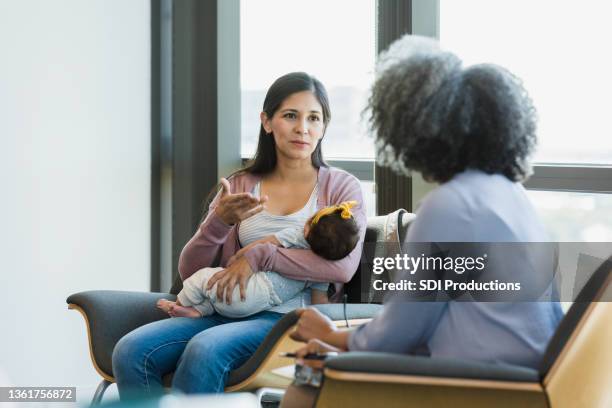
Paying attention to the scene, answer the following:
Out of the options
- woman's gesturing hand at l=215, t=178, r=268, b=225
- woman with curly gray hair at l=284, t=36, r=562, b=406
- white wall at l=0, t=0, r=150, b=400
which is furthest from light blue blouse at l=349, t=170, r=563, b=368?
white wall at l=0, t=0, r=150, b=400

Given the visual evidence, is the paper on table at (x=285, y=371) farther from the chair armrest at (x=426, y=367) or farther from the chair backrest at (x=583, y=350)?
the chair backrest at (x=583, y=350)

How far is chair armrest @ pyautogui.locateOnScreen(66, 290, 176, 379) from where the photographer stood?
2.80m

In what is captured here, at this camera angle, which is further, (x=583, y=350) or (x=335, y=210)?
(x=335, y=210)

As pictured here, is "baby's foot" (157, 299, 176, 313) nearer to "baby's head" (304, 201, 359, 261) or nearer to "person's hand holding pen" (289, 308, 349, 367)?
"baby's head" (304, 201, 359, 261)

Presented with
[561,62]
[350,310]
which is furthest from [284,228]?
[561,62]

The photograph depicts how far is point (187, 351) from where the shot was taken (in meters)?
2.51

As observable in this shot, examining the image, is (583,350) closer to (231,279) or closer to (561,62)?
(231,279)

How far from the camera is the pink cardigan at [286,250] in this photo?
2.63 m

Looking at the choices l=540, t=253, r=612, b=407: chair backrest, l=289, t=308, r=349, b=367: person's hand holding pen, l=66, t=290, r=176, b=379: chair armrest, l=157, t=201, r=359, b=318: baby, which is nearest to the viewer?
l=540, t=253, r=612, b=407: chair backrest

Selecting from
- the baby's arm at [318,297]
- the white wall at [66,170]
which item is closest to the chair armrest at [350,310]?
the baby's arm at [318,297]

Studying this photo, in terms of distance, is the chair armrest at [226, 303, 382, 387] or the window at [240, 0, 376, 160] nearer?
the chair armrest at [226, 303, 382, 387]

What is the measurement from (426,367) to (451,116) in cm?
46

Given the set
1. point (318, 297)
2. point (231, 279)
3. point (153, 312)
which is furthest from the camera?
point (153, 312)

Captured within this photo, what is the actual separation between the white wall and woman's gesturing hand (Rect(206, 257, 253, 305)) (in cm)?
144
